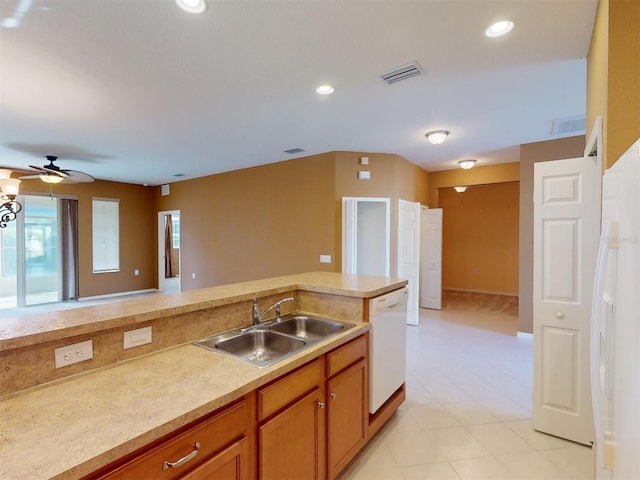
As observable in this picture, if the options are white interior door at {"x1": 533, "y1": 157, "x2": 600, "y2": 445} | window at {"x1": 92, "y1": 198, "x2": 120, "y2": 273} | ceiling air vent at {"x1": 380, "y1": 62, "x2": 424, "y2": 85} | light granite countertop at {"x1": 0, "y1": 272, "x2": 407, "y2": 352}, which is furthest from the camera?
window at {"x1": 92, "y1": 198, "x2": 120, "y2": 273}

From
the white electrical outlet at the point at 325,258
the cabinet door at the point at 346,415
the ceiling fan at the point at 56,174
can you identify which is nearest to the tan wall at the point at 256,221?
the white electrical outlet at the point at 325,258

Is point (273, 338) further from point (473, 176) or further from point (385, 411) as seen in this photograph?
point (473, 176)

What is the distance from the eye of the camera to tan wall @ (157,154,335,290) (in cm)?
514

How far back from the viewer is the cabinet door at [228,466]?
1048mm

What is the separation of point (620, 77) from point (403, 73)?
4.60 feet

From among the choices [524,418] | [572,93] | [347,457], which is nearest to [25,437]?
[347,457]

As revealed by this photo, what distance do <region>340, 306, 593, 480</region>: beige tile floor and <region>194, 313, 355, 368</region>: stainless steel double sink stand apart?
2.85ft

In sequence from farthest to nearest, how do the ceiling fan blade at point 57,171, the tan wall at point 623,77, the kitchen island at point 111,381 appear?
the ceiling fan blade at point 57,171 < the tan wall at point 623,77 < the kitchen island at point 111,381

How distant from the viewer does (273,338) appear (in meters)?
1.91

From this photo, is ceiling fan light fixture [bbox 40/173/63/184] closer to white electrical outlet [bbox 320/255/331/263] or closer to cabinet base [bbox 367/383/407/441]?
white electrical outlet [bbox 320/255/331/263]

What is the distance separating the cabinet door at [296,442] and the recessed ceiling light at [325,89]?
8.03 ft

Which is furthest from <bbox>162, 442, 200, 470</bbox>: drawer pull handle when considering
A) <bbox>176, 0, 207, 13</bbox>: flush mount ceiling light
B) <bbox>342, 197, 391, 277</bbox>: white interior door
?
<bbox>342, 197, 391, 277</bbox>: white interior door

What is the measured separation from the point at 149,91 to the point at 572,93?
13.0ft

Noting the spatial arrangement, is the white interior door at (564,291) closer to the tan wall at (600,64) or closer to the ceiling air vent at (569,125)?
the tan wall at (600,64)
